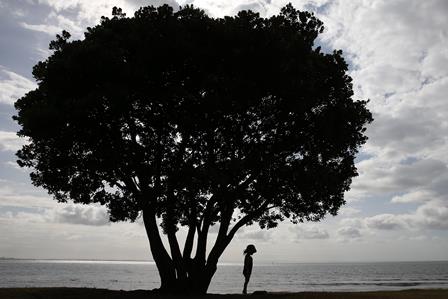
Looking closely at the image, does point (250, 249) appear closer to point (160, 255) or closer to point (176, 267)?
point (176, 267)

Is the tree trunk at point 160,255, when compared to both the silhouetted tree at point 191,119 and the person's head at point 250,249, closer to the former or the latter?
the silhouetted tree at point 191,119

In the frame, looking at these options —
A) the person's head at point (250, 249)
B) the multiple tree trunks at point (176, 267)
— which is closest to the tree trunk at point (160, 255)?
the multiple tree trunks at point (176, 267)

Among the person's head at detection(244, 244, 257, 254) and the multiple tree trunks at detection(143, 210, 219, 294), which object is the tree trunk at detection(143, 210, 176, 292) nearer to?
the multiple tree trunks at detection(143, 210, 219, 294)

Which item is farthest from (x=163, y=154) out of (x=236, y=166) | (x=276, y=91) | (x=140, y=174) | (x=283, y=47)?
(x=283, y=47)

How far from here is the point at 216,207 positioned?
25109mm

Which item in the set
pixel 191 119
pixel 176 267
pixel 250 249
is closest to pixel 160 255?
pixel 176 267

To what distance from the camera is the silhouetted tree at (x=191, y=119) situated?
2067 centimetres

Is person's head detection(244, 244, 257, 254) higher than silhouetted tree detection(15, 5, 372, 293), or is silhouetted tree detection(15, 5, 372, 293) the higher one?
silhouetted tree detection(15, 5, 372, 293)

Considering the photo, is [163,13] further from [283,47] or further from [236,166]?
[236,166]

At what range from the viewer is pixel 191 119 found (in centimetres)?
2122

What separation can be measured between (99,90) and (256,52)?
23.0ft

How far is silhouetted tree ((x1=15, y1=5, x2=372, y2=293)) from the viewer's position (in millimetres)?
20672

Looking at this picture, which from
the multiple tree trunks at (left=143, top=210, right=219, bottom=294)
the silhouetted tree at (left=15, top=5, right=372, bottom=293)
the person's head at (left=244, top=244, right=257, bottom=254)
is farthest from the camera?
the multiple tree trunks at (left=143, top=210, right=219, bottom=294)

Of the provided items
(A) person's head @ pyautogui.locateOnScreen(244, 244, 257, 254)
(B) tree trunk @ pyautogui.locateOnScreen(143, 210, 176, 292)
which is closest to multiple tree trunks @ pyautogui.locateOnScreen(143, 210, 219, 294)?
(B) tree trunk @ pyautogui.locateOnScreen(143, 210, 176, 292)
